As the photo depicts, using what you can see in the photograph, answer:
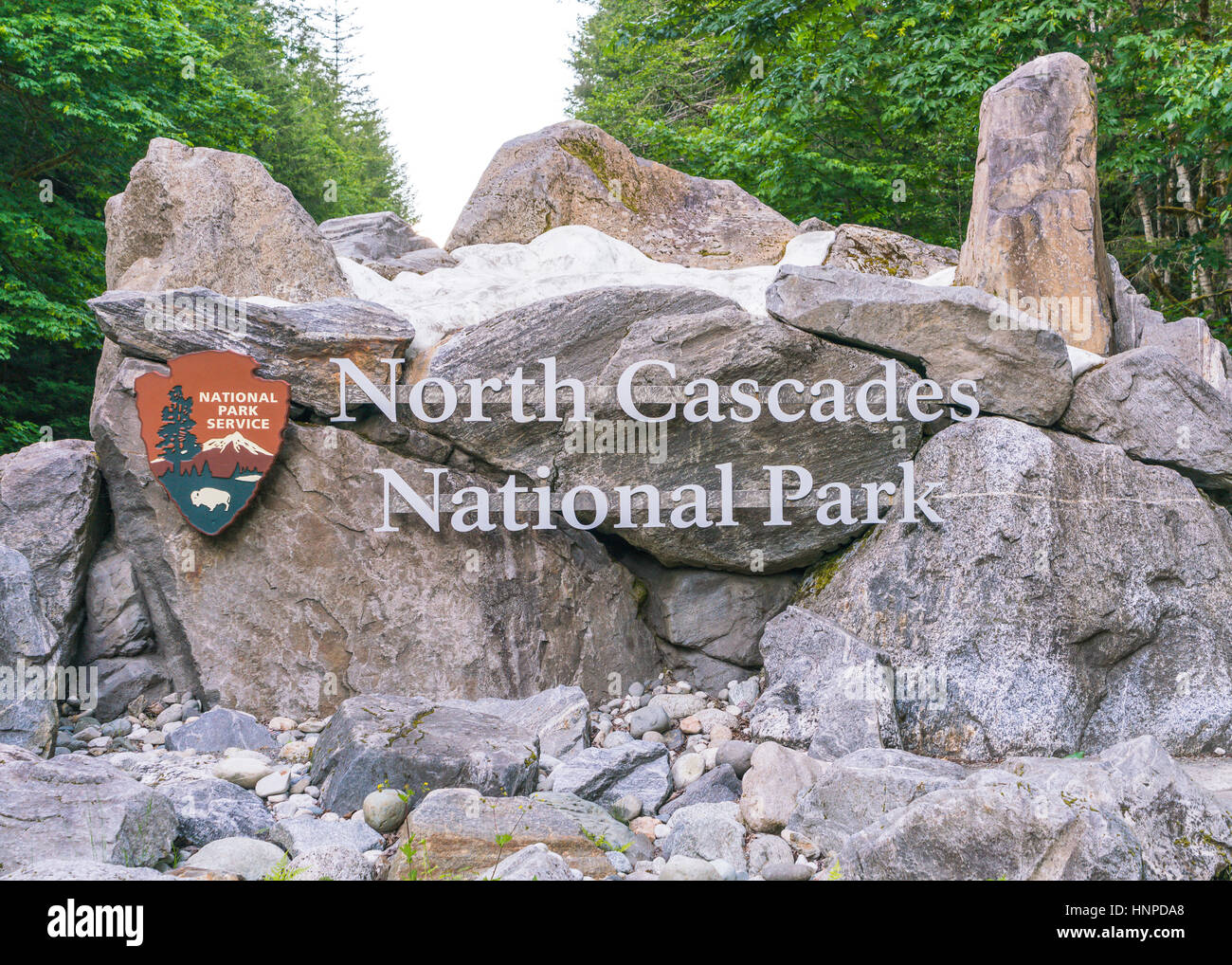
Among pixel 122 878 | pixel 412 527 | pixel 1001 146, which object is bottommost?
pixel 122 878

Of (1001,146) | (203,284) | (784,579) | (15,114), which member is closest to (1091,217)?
(1001,146)

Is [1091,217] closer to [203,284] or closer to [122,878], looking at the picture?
[203,284]

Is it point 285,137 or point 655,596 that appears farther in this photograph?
point 285,137

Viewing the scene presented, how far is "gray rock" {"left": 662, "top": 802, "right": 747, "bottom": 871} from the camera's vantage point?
4.43 meters

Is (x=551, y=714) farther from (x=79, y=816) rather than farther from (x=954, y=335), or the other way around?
(x=954, y=335)

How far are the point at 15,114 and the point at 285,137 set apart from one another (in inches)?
248

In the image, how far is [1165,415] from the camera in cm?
636

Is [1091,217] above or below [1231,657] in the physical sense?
above

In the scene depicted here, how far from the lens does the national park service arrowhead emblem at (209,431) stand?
6.28 m

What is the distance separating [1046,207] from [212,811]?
6868mm

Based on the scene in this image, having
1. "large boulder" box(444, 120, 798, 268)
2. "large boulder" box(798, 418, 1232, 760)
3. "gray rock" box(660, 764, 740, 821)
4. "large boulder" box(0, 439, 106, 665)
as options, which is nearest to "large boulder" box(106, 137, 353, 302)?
"large boulder" box(0, 439, 106, 665)

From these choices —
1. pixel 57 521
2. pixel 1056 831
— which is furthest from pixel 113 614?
pixel 1056 831

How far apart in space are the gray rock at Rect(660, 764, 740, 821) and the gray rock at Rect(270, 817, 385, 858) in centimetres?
A: 155

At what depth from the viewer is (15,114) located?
13227mm
